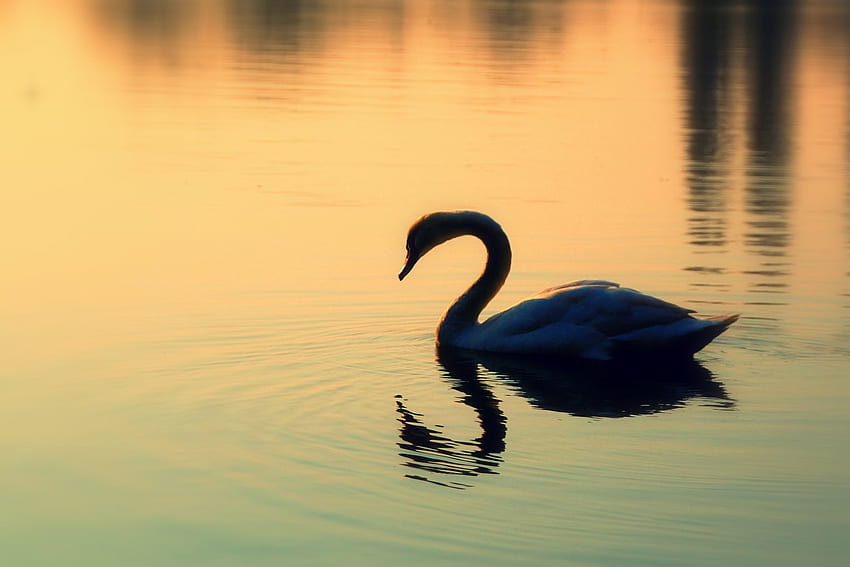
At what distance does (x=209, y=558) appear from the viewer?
7141 millimetres

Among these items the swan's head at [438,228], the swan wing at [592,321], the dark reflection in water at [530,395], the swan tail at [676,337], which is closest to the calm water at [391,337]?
the dark reflection in water at [530,395]

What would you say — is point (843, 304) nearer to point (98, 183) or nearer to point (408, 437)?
point (408, 437)

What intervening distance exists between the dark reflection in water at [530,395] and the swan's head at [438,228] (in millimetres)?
1065

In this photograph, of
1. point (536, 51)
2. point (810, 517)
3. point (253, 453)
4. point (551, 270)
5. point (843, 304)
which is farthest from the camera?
point (536, 51)

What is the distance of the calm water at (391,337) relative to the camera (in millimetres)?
7621

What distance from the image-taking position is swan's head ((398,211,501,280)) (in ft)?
40.4

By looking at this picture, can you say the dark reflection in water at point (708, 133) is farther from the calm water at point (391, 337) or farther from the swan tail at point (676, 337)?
the swan tail at point (676, 337)

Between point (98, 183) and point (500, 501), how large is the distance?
11.9 metres

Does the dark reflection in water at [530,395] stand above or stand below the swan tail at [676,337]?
below

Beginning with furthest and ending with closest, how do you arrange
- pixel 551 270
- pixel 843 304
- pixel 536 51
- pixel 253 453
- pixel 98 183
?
pixel 536 51 < pixel 98 183 < pixel 551 270 < pixel 843 304 < pixel 253 453

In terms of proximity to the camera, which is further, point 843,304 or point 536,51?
point 536,51

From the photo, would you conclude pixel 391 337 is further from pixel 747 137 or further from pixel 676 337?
pixel 747 137

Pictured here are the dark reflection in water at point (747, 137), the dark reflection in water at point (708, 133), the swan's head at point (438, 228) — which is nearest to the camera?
the swan's head at point (438, 228)

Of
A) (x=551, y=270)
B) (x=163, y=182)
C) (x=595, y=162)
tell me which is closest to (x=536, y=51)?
(x=595, y=162)
